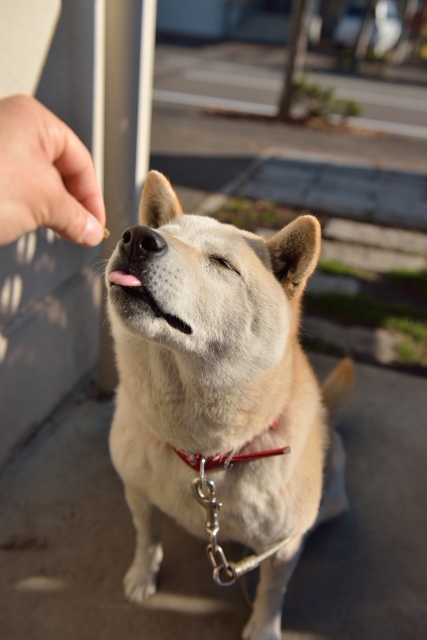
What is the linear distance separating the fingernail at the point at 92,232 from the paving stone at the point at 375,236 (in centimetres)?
380

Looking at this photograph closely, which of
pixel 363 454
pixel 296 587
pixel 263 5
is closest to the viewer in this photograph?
pixel 296 587

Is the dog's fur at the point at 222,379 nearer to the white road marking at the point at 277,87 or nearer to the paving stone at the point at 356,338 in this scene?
the paving stone at the point at 356,338

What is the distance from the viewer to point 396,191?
7.05 metres

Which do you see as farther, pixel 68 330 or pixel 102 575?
pixel 68 330

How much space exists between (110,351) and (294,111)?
1006cm

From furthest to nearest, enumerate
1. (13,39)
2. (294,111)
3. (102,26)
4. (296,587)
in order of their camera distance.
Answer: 1. (294,111)
2. (102,26)
3. (296,587)
4. (13,39)

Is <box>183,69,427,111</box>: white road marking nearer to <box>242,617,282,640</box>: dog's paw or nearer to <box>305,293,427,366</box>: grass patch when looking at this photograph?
<box>305,293,427,366</box>: grass patch

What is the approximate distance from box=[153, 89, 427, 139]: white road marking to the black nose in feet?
33.8

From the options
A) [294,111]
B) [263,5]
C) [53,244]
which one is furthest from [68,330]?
[263,5]

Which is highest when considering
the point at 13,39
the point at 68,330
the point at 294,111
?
the point at 13,39

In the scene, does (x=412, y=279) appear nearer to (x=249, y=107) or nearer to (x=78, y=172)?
(x=78, y=172)

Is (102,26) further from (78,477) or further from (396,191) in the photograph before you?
(396,191)

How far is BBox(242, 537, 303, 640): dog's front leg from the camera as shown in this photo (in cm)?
185

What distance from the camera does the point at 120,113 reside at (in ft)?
8.16
